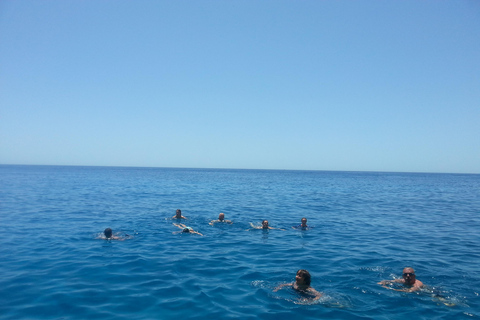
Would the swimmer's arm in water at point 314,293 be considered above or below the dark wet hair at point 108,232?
below

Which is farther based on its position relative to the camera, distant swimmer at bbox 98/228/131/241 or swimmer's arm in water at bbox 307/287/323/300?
distant swimmer at bbox 98/228/131/241

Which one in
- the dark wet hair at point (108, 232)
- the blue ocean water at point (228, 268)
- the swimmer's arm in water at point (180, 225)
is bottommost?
the blue ocean water at point (228, 268)

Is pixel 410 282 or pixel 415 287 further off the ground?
pixel 410 282

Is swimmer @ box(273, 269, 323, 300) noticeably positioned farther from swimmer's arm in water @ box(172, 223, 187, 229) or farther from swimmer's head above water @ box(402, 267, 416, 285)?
swimmer's arm in water @ box(172, 223, 187, 229)

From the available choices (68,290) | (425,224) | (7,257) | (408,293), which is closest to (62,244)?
(7,257)

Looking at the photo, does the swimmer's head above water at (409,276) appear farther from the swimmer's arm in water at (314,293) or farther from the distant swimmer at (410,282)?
the swimmer's arm in water at (314,293)

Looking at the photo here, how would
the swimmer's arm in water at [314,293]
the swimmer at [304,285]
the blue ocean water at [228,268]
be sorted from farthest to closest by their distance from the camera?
the swimmer at [304,285] < the swimmer's arm in water at [314,293] < the blue ocean water at [228,268]

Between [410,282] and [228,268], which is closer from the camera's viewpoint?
[410,282]

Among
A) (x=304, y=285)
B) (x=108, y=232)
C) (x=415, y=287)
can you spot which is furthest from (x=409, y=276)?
(x=108, y=232)

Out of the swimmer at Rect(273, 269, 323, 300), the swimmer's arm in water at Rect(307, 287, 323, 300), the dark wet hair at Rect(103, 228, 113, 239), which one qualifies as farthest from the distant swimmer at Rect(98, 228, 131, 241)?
the swimmer's arm in water at Rect(307, 287, 323, 300)

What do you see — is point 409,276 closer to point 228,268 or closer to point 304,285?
point 304,285

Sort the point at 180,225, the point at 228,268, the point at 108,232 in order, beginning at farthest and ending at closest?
the point at 180,225, the point at 108,232, the point at 228,268

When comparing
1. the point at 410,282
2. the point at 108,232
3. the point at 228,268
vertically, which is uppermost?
the point at 108,232

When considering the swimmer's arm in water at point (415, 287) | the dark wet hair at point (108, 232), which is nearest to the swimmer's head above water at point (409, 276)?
the swimmer's arm in water at point (415, 287)
